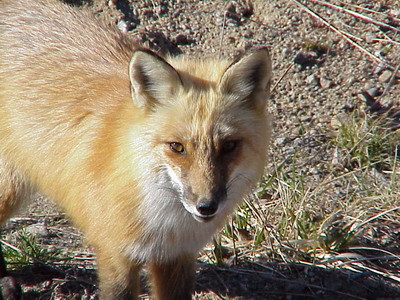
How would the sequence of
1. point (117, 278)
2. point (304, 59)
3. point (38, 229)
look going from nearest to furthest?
1. point (117, 278)
2. point (38, 229)
3. point (304, 59)

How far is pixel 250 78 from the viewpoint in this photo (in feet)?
10.0

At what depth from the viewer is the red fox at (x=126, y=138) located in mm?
2908

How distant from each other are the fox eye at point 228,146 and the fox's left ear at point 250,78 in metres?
0.28

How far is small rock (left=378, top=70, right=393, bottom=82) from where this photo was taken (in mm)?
5441

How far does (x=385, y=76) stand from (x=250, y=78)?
284cm

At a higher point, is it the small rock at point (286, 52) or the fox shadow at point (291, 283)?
the small rock at point (286, 52)

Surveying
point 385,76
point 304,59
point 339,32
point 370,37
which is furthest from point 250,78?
point 370,37

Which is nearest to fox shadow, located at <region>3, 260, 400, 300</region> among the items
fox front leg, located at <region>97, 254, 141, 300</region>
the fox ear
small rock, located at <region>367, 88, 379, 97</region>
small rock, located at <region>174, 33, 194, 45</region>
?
fox front leg, located at <region>97, 254, 141, 300</region>

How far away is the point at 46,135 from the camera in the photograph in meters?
3.54

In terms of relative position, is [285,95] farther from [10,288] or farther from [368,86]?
[10,288]

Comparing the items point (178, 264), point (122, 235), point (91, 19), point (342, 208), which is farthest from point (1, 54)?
point (342, 208)

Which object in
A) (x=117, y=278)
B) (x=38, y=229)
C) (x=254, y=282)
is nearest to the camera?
(x=117, y=278)

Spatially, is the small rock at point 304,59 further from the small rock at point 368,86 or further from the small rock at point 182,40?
the small rock at point 182,40

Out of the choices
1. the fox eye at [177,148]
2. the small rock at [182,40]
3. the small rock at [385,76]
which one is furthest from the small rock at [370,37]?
the fox eye at [177,148]
